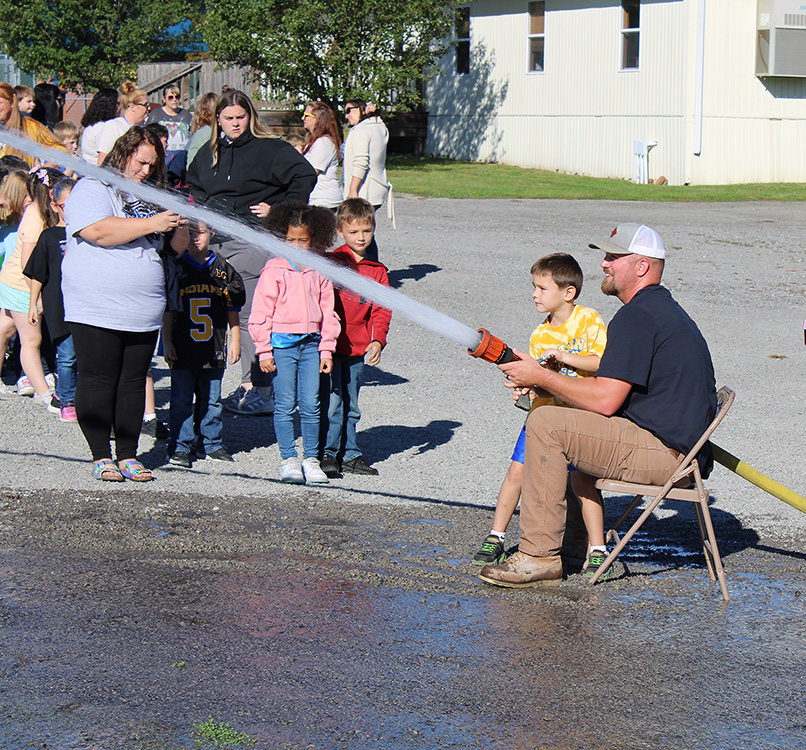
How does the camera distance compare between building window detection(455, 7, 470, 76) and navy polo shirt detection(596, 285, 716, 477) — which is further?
building window detection(455, 7, 470, 76)

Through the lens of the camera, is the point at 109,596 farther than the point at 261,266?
No

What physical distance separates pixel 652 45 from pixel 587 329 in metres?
22.4

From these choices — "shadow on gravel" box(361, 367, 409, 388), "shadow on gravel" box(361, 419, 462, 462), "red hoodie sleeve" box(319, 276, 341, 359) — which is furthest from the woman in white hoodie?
"red hoodie sleeve" box(319, 276, 341, 359)

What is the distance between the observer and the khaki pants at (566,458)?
5.14 meters

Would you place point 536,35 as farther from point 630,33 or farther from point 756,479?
point 756,479

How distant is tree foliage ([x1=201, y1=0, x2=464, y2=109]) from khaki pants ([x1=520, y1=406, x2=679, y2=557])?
22.8m

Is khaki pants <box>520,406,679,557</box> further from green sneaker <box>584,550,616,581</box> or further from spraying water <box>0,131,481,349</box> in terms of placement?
spraying water <box>0,131,481,349</box>

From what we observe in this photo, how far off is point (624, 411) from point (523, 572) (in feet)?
2.98

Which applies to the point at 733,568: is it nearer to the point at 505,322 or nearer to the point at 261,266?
the point at 261,266

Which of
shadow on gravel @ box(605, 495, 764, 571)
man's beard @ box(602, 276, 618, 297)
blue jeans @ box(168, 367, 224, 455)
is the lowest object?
shadow on gravel @ box(605, 495, 764, 571)

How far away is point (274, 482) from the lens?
6.93 meters

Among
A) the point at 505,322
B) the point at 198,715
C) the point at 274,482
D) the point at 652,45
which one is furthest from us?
the point at 652,45

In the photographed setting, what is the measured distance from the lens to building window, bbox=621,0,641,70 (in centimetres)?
2673

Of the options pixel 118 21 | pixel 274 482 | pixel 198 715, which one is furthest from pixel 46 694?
pixel 118 21
